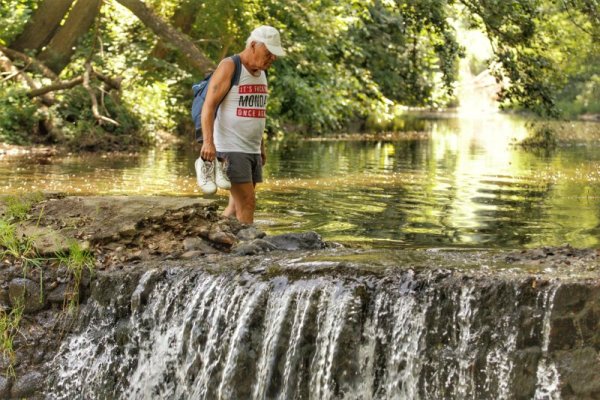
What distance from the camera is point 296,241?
827 cm

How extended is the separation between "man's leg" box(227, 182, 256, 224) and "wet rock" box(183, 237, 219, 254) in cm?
96

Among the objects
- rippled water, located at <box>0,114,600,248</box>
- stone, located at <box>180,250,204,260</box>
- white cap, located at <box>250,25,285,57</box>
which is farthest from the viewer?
rippled water, located at <box>0,114,600,248</box>

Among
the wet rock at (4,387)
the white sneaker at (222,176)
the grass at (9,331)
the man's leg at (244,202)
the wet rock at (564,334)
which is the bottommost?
the wet rock at (4,387)

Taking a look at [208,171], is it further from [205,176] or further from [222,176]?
[222,176]

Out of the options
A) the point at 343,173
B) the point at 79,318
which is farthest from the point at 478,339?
the point at 343,173

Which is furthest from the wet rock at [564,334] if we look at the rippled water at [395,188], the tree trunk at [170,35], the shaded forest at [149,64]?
the tree trunk at [170,35]

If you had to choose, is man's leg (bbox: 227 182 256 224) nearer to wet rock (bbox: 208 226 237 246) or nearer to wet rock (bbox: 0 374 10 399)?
wet rock (bbox: 208 226 237 246)

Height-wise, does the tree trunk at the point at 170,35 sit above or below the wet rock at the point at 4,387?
above

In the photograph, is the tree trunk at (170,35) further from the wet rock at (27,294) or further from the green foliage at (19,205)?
the wet rock at (27,294)

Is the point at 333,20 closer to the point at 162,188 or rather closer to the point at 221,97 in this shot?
Answer: the point at 162,188

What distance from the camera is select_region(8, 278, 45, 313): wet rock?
7.56 m

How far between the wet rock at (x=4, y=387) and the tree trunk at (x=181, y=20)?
54.4 feet

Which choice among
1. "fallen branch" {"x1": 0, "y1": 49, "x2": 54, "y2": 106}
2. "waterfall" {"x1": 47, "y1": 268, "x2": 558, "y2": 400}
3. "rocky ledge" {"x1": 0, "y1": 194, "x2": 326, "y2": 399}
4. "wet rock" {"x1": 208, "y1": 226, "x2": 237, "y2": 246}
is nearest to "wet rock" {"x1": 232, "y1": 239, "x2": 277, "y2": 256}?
"rocky ledge" {"x1": 0, "y1": 194, "x2": 326, "y2": 399}

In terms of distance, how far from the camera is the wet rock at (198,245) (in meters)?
8.04
